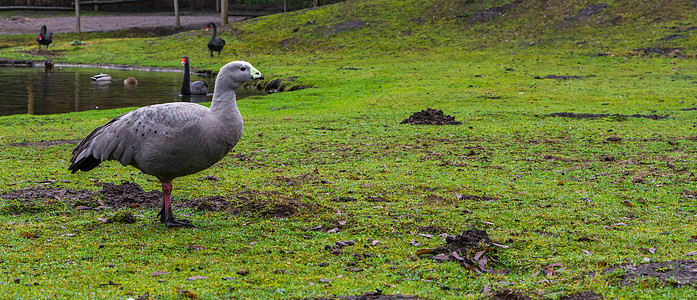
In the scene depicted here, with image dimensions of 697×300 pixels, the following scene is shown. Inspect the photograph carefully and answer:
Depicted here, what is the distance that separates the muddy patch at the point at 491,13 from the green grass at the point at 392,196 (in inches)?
848

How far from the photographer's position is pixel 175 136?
747 cm

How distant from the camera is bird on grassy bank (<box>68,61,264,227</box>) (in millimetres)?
7500

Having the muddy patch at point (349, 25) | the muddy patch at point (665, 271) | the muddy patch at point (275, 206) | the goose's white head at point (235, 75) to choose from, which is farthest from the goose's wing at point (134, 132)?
the muddy patch at point (349, 25)

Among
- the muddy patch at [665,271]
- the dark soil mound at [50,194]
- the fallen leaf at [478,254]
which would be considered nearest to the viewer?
the muddy patch at [665,271]

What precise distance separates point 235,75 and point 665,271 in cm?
512

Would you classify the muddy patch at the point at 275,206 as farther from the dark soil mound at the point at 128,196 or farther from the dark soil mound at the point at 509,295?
the dark soil mound at the point at 509,295

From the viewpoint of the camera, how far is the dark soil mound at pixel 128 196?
9133 millimetres

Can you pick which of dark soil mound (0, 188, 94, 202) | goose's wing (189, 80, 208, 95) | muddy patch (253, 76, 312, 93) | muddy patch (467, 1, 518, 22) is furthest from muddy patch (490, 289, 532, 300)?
muddy patch (467, 1, 518, 22)

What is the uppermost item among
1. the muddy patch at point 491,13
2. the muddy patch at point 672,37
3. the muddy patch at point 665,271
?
the muddy patch at point 491,13

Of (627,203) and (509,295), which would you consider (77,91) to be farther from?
(509,295)

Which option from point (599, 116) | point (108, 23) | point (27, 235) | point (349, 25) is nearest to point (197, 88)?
point (599, 116)

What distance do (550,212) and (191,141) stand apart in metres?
4.72

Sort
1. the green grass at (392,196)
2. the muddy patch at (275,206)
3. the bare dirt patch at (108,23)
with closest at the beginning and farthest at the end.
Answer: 1. the green grass at (392,196)
2. the muddy patch at (275,206)
3. the bare dirt patch at (108,23)

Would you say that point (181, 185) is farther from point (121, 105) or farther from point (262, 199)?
point (121, 105)
